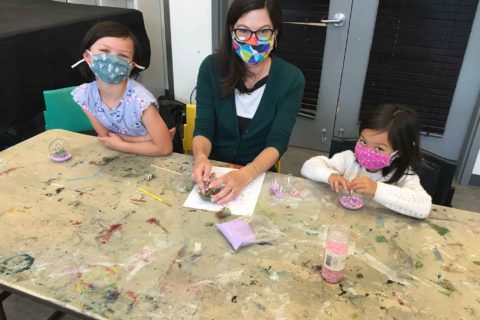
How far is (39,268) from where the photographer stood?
34.4 inches

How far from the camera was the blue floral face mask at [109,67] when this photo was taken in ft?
4.51

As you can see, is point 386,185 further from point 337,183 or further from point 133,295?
point 133,295

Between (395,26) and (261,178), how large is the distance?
187 cm

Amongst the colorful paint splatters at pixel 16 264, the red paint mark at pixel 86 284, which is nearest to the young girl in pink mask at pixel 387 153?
the red paint mark at pixel 86 284

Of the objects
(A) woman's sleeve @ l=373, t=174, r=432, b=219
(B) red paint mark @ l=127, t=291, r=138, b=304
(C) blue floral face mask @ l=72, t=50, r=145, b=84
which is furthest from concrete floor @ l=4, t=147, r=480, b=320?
(A) woman's sleeve @ l=373, t=174, r=432, b=219

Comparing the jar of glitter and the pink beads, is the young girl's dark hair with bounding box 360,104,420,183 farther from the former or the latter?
the jar of glitter

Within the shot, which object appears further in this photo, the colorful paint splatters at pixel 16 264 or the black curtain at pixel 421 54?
the black curtain at pixel 421 54

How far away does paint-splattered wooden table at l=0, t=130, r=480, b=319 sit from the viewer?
79 centimetres

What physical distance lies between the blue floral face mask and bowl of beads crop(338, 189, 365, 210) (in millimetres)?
897

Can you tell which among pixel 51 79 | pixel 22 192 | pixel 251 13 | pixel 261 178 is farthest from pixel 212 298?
pixel 51 79

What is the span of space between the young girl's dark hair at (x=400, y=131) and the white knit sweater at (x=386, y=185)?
0.04 metres

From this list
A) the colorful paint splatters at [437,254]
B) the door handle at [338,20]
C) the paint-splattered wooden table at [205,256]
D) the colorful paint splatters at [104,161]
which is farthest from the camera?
the door handle at [338,20]

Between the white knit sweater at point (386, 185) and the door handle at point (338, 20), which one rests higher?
the door handle at point (338, 20)

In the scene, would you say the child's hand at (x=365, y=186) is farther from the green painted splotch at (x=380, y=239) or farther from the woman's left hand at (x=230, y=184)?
the woman's left hand at (x=230, y=184)
